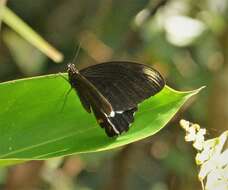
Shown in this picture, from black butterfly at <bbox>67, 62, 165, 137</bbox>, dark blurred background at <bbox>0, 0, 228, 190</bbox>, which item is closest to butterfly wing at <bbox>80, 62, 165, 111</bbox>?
black butterfly at <bbox>67, 62, 165, 137</bbox>

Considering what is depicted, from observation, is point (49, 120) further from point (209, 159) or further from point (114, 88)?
point (209, 159)

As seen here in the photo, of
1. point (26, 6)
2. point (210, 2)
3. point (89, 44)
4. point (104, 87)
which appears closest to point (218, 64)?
point (210, 2)

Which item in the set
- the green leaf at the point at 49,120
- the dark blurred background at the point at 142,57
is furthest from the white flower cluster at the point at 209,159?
the dark blurred background at the point at 142,57

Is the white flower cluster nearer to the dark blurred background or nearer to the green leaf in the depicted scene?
the green leaf

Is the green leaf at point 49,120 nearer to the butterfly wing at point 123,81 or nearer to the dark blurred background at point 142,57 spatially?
the butterfly wing at point 123,81

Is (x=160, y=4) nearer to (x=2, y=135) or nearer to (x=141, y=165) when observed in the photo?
A: (x=141, y=165)
